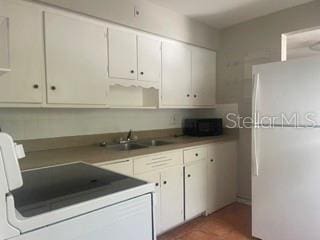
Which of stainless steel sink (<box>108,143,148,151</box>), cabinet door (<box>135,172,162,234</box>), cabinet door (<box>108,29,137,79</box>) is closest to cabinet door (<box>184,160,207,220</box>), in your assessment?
cabinet door (<box>135,172,162,234</box>)

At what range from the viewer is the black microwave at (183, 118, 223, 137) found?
313 centimetres

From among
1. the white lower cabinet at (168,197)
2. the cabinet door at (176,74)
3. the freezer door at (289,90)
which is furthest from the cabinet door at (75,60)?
the freezer door at (289,90)

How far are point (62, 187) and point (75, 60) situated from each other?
126 cm

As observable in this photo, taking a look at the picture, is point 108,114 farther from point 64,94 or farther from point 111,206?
point 111,206

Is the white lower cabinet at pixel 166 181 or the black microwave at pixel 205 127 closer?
the white lower cabinet at pixel 166 181

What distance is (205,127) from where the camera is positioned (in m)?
3.14

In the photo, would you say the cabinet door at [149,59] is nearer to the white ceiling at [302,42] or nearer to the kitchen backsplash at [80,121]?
the kitchen backsplash at [80,121]

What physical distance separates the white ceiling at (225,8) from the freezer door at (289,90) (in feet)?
3.02

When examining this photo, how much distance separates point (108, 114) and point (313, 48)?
13.2 ft

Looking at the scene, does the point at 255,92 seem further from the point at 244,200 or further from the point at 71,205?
the point at 71,205

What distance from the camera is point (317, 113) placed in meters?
1.92

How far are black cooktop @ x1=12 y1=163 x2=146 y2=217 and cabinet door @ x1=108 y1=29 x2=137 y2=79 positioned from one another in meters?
1.11

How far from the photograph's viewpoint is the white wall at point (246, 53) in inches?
111

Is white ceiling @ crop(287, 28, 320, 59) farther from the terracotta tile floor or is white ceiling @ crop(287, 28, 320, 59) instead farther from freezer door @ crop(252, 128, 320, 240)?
the terracotta tile floor
